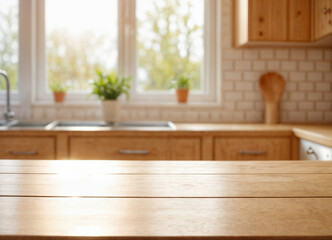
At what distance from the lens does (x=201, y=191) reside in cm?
95

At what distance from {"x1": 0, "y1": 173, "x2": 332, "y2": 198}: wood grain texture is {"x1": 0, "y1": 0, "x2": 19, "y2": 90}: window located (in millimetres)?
2679

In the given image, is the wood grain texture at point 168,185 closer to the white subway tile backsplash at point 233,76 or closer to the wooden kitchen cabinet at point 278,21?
the wooden kitchen cabinet at point 278,21

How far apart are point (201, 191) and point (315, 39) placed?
241cm

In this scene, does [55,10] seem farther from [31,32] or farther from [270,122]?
[270,122]

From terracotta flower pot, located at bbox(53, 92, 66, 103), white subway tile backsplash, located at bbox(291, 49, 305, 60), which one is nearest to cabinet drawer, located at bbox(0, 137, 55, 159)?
terracotta flower pot, located at bbox(53, 92, 66, 103)

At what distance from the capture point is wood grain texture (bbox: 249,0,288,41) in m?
2.99

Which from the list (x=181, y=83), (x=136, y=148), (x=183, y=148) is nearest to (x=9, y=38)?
(x=181, y=83)

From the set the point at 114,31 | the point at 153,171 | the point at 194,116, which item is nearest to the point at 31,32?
the point at 114,31

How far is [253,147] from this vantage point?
2.70m

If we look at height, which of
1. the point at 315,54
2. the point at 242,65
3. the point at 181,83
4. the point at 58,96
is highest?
the point at 315,54

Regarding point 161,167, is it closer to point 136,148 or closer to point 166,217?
point 166,217

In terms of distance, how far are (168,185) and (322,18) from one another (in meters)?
2.35

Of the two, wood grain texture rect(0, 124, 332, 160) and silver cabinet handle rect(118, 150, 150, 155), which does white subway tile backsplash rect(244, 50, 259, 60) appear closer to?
wood grain texture rect(0, 124, 332, 160)

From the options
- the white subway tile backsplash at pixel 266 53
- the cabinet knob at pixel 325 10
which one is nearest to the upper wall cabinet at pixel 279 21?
the cabinet knob at pixel 325 10
